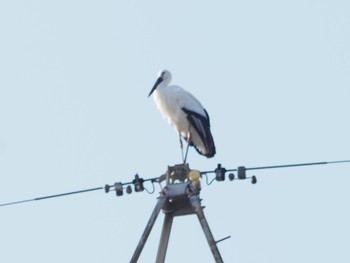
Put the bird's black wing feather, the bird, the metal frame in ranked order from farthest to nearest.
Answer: the bird
the bird's black wing feather
the metal frame

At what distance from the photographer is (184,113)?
2097 centimetres

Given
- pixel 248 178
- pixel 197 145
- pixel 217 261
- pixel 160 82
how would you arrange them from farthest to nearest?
pixel 160 82 → pixel 197 145 → pixel 248 178 → pixel 217 261

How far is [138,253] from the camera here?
16141mm

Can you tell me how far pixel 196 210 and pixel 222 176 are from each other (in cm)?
81

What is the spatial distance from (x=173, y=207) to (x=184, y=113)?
4409mm

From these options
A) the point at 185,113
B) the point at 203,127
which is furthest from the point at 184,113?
the point at 203,127

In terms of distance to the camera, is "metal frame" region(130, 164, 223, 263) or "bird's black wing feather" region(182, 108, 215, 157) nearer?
"metal frame" region(130, 164, 223, 263)

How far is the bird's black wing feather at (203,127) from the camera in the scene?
19906mm

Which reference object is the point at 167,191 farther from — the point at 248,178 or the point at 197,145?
the point at 197,145

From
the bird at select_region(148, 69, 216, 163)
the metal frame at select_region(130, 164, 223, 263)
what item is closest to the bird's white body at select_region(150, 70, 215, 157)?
the bird at select_region(148, 69, 216, 163)

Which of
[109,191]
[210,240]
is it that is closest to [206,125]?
[109,191]

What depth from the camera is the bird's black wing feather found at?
19.9m

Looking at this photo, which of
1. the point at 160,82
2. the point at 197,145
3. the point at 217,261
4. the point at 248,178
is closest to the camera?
the point at 217,261

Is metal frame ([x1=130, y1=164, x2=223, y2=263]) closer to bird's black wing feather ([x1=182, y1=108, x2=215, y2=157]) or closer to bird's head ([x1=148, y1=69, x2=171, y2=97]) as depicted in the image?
bird's black wing feather ([x1=182, y1=108, x2=215, y2=157])
